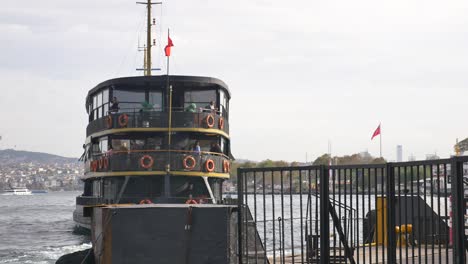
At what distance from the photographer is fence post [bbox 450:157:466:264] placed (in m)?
7.12

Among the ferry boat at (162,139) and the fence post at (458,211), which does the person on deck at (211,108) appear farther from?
the fence post at (458,211)

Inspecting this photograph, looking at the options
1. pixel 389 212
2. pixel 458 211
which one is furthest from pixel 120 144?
pixel 458 211

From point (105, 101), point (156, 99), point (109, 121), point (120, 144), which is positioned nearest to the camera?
point (109, 121)

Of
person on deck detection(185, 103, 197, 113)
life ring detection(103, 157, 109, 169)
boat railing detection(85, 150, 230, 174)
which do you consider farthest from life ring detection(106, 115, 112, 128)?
person on deck detection(185, 103, 197, 113)

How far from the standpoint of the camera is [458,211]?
714 cm

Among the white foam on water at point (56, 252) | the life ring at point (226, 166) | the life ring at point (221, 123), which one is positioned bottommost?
the white foam on water at point (56, 252)

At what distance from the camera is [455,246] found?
717 centimetres

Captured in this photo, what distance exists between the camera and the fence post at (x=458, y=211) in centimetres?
712

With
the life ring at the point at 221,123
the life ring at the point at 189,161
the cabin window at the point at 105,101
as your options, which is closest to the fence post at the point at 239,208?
the life ring at the point at 189,161

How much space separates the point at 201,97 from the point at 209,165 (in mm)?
2832

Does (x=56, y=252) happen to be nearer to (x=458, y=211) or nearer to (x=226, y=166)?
(x=226, y=166)

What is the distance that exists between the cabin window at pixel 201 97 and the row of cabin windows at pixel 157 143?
1309mm

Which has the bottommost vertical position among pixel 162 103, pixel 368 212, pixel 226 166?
pixel 368 212

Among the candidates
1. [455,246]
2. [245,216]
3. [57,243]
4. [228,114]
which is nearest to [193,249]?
[245,216]
